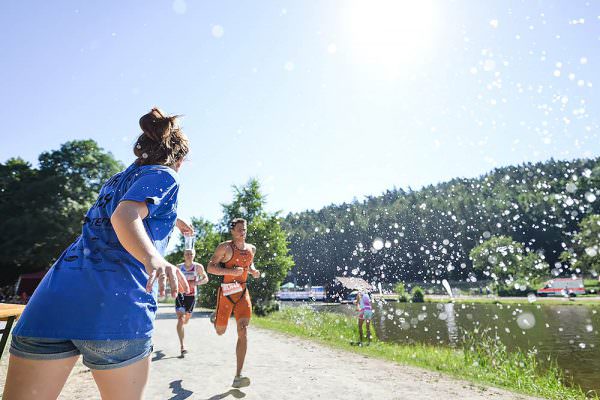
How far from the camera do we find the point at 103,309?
1427 millimetres

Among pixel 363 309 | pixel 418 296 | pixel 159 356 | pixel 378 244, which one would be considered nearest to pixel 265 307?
pixel 363 309

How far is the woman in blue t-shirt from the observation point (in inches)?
54.7

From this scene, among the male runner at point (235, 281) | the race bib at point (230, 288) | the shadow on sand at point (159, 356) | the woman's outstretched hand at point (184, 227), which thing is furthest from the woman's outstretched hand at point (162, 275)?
the shadow on sand at point (159, 356)

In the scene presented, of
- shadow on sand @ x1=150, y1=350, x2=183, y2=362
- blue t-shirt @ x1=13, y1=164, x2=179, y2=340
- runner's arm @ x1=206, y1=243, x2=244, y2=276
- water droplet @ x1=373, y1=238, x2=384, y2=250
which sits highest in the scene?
water droplet @ x1=373, y1=238, x2=384, y2=250

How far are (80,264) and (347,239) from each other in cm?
11303

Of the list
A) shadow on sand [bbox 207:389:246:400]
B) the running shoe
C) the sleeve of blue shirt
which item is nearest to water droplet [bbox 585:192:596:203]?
the running shoe

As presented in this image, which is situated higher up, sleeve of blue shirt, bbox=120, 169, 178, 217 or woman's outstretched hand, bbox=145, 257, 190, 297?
sleeve of blue shirt, bbox=120, 169, 178, 217

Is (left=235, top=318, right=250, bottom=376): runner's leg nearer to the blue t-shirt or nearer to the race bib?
the race bib

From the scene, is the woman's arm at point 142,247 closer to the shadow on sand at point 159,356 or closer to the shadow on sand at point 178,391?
the shadow on sand at point 178,391

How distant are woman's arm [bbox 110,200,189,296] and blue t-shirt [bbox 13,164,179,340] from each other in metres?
0.06

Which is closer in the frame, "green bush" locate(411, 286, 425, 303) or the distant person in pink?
the distant person in pink

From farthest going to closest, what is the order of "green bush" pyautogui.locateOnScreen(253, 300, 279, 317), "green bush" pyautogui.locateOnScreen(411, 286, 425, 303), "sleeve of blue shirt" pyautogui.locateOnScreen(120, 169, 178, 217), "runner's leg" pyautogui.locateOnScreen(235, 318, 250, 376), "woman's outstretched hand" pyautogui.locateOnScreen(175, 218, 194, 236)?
"green bush" pyautogui.locateOnScreen(411, 286, 425, 303)
"green bush" pyautogui.locateOnScreen(253, 300, 279, 317)
"runner's leg" pyautogui.locateOnScreen(235, 318, 250, 376)
"woman's outstretched hand" pyautogui.locateOnScreen(175, 218, 194, 236)
"sleeve of blue shirt" pyautogui.locateOnScreen(120, 169, 178, 217)

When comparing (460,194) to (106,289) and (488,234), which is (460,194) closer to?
(488,234)

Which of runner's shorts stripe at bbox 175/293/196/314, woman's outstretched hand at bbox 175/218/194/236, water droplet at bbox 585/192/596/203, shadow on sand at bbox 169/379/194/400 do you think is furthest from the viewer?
water droplet at bbox 585/192/596/203
